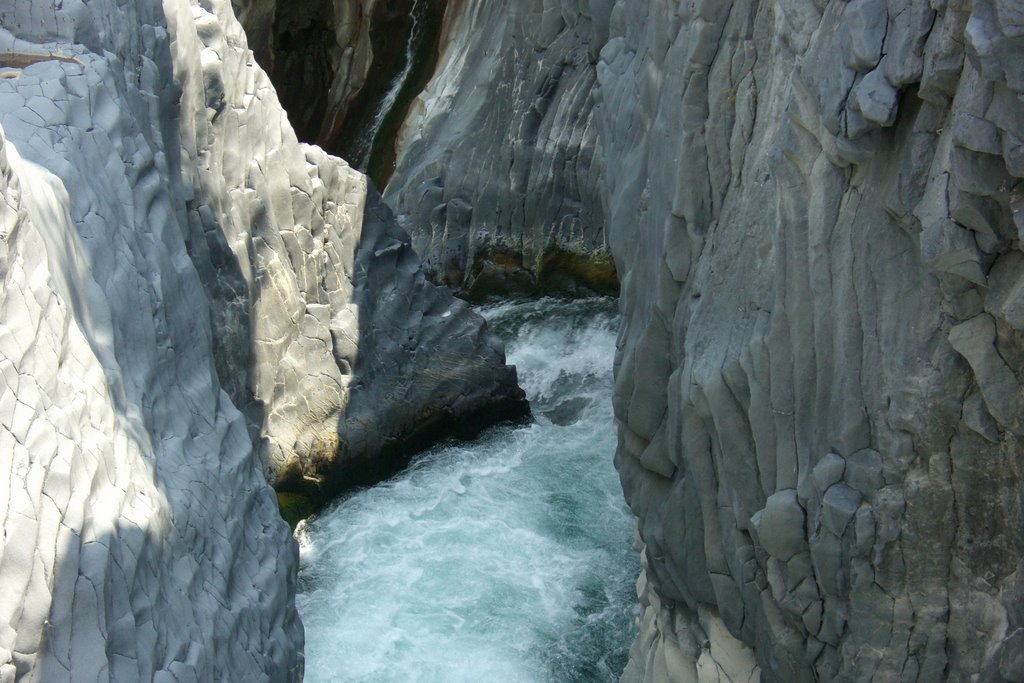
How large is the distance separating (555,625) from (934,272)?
463 centimetres

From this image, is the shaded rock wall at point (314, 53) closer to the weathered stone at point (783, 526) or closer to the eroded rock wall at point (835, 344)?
the eroded rock wall at point (835, 344)

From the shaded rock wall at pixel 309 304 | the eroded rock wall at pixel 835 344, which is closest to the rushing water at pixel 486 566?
the shaded rock wall at pixel 309 304

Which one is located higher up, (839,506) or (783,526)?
(839,506)

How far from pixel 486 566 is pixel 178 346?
3.32 metres

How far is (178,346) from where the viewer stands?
23.4 ft

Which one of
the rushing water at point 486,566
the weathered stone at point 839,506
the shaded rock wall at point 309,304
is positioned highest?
the weathered stone at point 839,506

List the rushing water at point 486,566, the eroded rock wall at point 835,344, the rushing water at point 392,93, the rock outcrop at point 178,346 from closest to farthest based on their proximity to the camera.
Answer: the eroded rock wall at point 835,344, the rock outcrop at point 178,346, the rushing water at point 486,566, the rushing water at point 392,93

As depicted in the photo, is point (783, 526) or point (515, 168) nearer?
point (783, 526)

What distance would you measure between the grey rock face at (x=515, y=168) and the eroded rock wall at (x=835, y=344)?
5.52 meters

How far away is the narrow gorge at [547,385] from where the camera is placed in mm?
4824

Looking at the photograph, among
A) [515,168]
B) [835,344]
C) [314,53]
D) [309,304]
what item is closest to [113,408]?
[835,344]

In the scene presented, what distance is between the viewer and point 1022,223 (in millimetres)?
4324

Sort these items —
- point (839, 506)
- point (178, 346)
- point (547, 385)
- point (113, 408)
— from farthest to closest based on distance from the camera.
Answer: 1. point (547, 385)
2. point (178, 346)
3. point (113, 408)
4. point (839, 506)

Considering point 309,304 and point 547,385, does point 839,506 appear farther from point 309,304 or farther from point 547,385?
point 547,385
